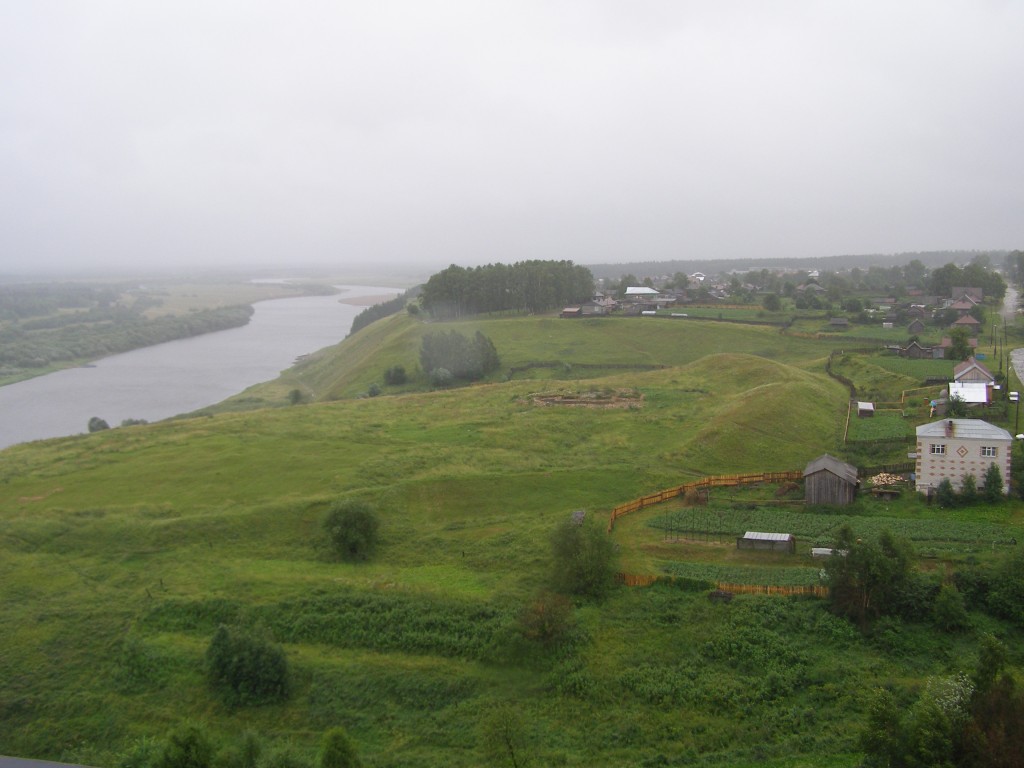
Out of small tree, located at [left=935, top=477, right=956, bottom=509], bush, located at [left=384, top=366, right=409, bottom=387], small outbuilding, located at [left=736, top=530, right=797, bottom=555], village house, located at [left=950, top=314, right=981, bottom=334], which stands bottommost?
small outbuilding, located at [left=736, top=530, right=797, bottom=555]

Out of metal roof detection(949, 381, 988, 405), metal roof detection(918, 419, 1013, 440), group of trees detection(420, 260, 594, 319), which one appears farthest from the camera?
group of trees detection(420, 260, 594, 319)

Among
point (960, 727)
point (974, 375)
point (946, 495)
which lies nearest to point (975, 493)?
point (946, 495)

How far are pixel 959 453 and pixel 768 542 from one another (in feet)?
27.3

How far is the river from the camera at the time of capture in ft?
199

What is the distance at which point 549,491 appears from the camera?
28.0m

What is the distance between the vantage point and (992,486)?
80.4 feet

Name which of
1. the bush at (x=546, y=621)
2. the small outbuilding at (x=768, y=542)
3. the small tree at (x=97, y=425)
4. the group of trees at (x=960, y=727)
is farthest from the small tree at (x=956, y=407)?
the small tree at (x=97, y=425)

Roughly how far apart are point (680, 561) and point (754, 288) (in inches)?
3532

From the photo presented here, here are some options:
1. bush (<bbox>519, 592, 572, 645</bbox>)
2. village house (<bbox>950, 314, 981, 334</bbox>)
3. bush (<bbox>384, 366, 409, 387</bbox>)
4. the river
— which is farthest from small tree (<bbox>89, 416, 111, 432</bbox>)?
village house (<bbox>950, 314, 981, 334</bbox>)

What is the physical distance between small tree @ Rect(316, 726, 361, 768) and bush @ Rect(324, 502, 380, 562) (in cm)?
1031

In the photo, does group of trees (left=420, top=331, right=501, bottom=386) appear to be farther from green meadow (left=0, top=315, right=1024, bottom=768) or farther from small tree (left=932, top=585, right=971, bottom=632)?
small tree (left=932, top=585, right=971, bottom=632)

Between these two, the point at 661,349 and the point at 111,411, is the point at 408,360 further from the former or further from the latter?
the point at 111,411

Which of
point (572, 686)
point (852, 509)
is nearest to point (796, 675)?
point (572, 686)

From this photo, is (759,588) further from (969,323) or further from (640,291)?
(640,291)
